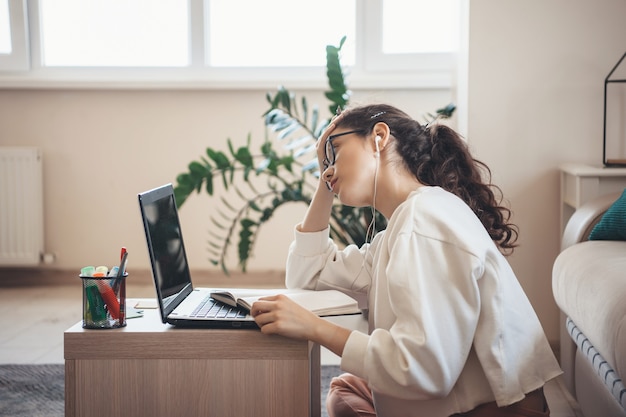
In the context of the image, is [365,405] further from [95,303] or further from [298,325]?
[95,303]

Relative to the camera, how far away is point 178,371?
121 cm

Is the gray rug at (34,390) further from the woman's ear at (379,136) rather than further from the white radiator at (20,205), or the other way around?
the white radiator at (20,205)

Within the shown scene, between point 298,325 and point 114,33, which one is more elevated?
point 114,33

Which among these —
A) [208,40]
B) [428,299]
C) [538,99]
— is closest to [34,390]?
[428,299]

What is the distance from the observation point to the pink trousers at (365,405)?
1.23m

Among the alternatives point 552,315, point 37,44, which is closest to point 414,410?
point 552,315

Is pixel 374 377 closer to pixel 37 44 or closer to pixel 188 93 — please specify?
pixel 188 93

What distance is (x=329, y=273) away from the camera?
5.37ft

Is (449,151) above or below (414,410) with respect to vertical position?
above

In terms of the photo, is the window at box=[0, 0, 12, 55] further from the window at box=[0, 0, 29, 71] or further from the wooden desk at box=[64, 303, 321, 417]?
the wooden desk at box=[64, 303, 321, 417]

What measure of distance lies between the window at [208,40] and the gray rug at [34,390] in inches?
72.6

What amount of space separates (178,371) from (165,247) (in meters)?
0.26

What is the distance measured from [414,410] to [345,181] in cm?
43

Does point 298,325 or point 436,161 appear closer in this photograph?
point 298,325
